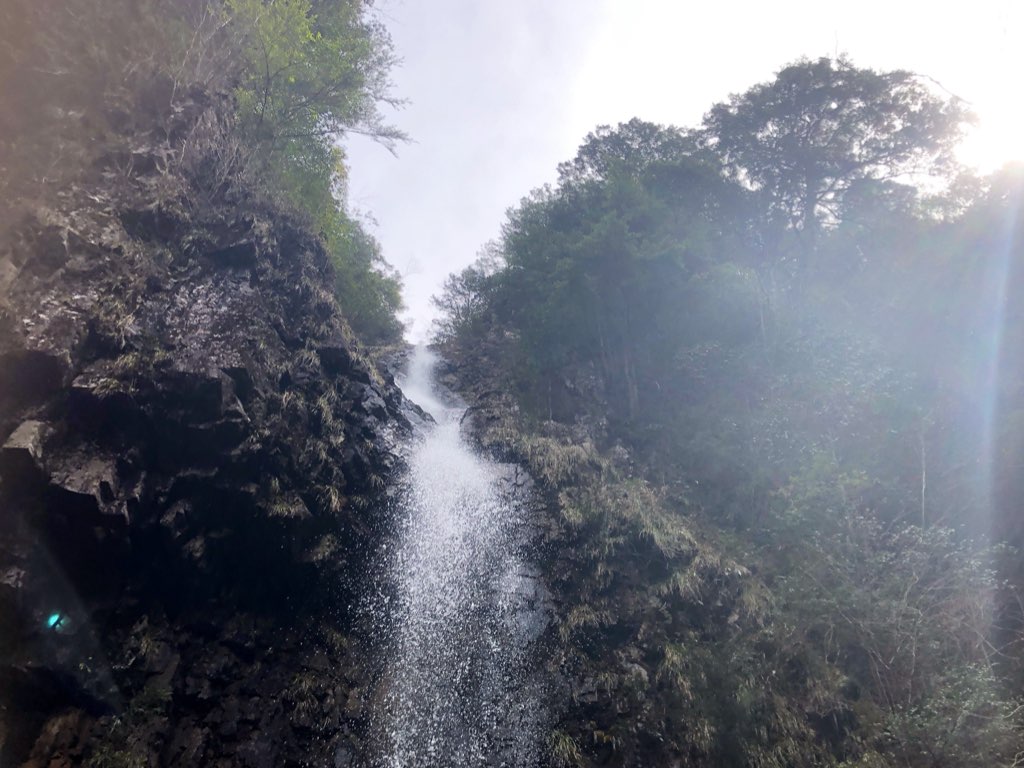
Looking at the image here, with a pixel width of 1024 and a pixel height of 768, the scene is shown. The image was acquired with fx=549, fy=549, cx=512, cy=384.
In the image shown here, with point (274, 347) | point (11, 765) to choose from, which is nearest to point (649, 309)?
point (274, 347)

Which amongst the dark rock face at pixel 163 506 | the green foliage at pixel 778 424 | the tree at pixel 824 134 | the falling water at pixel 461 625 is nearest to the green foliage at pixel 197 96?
the dark rock face at pixel 163 506

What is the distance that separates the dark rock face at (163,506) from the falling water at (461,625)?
0.84 m

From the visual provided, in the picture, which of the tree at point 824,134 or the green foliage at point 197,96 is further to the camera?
the tree at point 824,134

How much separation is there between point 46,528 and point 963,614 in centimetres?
1467

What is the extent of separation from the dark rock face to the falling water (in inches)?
33.3

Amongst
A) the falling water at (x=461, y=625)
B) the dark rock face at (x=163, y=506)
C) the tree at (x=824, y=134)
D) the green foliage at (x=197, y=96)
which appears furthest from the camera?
the tree at (x=824, y=134)

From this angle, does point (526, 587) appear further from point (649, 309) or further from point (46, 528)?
point (649, 309)

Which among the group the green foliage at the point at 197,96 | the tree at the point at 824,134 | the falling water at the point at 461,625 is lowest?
the falling water at the point at 461,625

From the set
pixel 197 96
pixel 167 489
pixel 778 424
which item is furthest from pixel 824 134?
pixel 167 489

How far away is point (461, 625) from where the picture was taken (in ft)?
33.2

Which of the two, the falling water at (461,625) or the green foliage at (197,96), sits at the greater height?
the green foliage at (197,96)

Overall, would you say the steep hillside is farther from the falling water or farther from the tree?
the tree

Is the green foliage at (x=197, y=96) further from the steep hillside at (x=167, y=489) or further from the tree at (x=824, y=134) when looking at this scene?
the tree at (x=824, y=134)

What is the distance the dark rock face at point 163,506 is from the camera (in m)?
7.00
